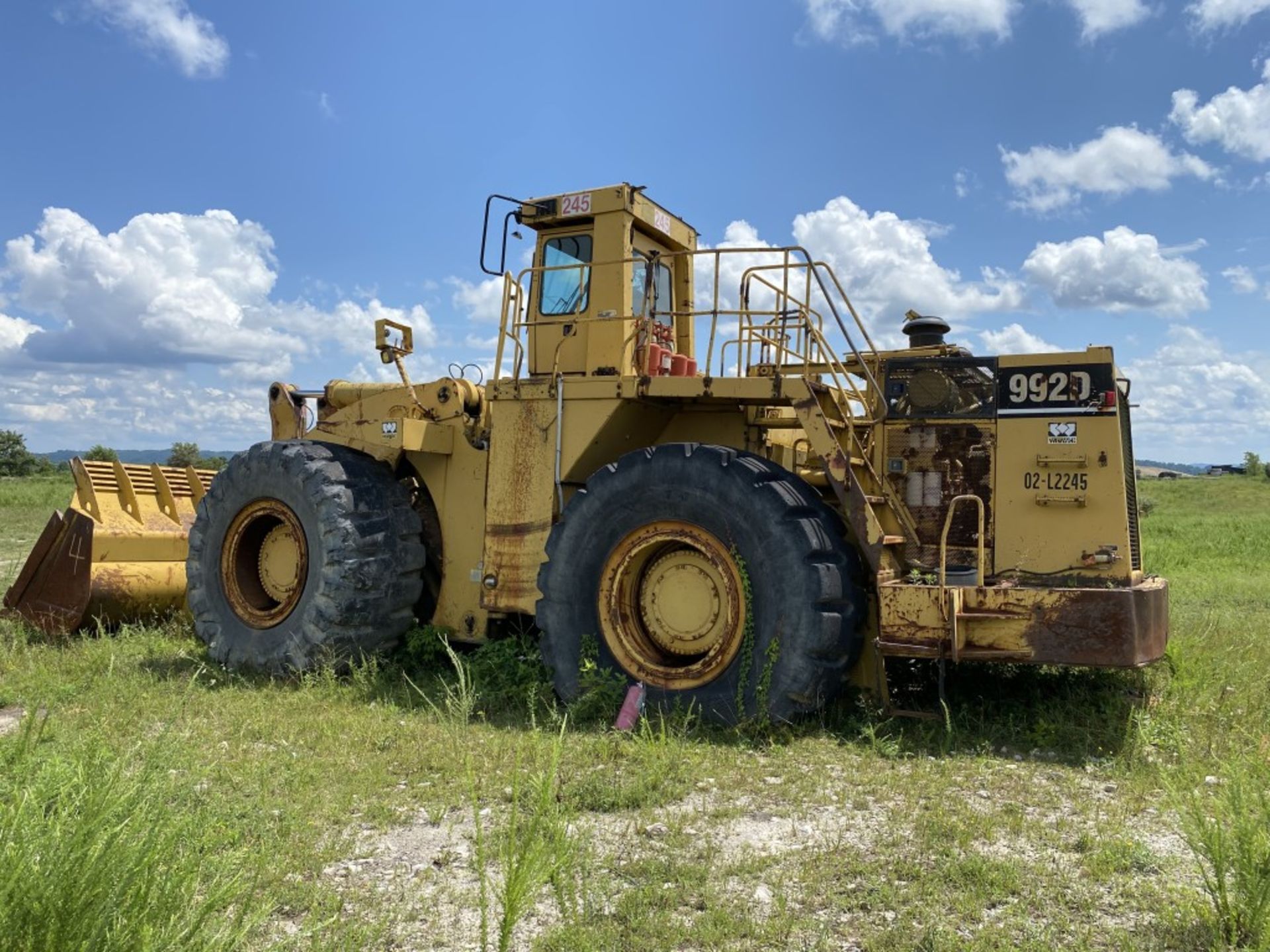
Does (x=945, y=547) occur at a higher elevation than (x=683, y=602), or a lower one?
higher

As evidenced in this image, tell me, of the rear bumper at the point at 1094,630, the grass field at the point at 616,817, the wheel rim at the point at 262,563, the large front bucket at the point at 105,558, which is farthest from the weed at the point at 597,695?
the large front bucket at the point at 105,558

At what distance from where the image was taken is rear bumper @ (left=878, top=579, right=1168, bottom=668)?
541cm

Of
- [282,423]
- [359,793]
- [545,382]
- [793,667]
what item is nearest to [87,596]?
[282,423]

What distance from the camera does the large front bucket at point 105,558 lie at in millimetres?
9055

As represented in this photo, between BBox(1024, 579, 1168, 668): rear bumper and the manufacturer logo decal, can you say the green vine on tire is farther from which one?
the manufacturer logo decal

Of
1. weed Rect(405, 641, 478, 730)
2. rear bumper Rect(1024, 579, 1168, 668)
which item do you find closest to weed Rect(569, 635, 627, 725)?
weed Rect(405, 641, 478, 730)

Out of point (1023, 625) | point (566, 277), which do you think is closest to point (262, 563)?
point (566, 277)

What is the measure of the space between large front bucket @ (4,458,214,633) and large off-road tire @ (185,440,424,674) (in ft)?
3.22

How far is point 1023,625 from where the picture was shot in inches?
218

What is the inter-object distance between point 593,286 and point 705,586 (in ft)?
8.68

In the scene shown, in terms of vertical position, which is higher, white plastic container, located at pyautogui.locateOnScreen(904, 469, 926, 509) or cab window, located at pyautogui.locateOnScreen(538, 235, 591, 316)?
cab window, located at pyautogui.locateOnScreen(538, 235, 591, 316)

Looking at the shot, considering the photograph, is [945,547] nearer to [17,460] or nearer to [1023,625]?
[1023,625]

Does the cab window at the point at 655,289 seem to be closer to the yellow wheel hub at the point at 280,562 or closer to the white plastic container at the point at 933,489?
the white plastic container at the point at 933,489

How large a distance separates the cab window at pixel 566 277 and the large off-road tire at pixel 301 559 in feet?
6.18
